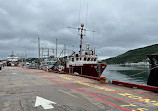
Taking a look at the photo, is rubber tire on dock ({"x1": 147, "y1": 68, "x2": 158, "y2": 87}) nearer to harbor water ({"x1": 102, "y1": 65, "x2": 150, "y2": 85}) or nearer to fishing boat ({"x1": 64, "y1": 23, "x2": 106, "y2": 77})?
harbor water ({"x1": 102, "y1": 65, "x2": 150, "y2": 85})

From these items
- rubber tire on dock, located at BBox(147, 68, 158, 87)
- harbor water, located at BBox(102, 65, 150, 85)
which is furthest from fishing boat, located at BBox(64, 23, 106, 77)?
rubber tire on dock, located at BBox(147, 68, 158, 87)

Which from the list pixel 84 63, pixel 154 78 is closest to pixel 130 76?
pixel 154 78

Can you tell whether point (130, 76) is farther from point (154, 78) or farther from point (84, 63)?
point (84, 63)

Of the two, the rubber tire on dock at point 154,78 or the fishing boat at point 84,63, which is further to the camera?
the fishing boat at point 84,63

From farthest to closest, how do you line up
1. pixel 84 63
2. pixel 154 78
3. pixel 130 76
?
pixel 84 63 < pixel 130 76 < pixel 154 78

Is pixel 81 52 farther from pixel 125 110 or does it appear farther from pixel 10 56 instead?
pixel 10 56

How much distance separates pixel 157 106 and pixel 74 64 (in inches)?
851

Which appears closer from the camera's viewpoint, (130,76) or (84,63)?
(130,76)

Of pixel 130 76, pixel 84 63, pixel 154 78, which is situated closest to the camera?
pixel 154 78

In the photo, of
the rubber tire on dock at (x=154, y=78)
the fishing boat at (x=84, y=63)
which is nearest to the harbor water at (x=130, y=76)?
the rubber tire on dock at (x=154, y=78)

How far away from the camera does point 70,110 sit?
5.46m

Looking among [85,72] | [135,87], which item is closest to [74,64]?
[85,72]

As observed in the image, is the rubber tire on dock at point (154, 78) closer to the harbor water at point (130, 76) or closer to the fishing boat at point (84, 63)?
the harbor water at point (130, 76)

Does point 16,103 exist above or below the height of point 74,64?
below
